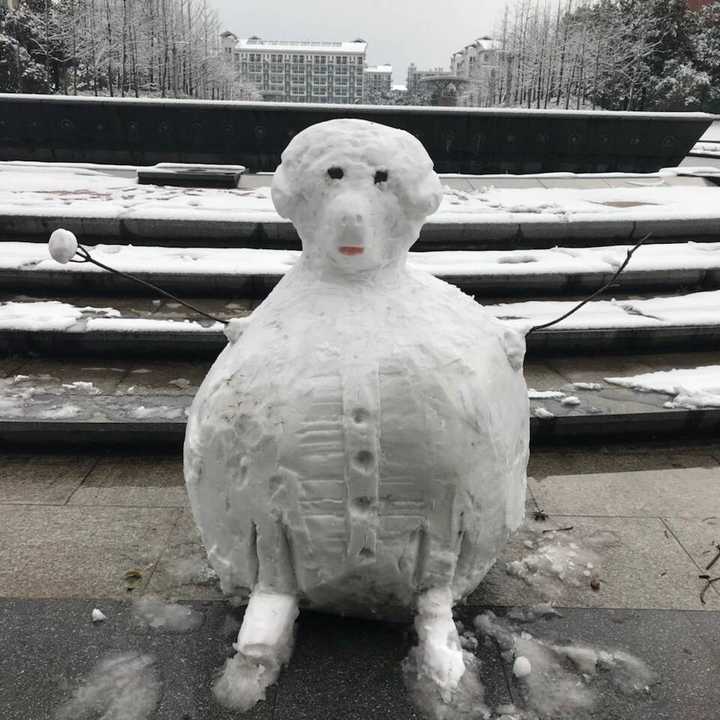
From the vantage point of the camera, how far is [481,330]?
2.04 meters

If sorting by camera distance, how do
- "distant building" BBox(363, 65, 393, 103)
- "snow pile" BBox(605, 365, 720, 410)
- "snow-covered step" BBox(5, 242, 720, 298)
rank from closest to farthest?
"snow pile" BBox(605, 365, 720, 410), "snow-covered step" BBox(5, 242, 720, 298), "distant building" BBox(363, 65, 393, 103)

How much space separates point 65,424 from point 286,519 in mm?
2211

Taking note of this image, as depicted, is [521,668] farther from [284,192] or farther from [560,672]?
[284,192]

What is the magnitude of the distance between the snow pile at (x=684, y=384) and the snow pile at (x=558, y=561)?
140cm

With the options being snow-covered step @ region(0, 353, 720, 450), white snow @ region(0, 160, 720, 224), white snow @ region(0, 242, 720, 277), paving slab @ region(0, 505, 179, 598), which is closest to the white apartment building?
white snow @ region(0, 160, 720, 224)

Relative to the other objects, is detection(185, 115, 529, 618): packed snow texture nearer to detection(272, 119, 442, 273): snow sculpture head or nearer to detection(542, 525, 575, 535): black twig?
detection(272, 119, 442, 273): snow sculpture head

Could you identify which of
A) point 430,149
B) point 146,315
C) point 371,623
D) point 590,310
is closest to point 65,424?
point 146,315

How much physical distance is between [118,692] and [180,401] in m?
2.02

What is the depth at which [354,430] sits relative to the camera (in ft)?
5.74

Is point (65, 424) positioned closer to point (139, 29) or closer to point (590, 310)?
point (590, 310)

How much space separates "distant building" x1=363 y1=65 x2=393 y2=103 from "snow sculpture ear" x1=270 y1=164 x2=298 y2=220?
9985cm

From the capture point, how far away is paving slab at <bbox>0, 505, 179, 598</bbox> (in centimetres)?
251

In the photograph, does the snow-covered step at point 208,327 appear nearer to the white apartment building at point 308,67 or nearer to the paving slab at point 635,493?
the paving slab at point 635,493

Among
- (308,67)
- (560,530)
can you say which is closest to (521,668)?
(560,530)
